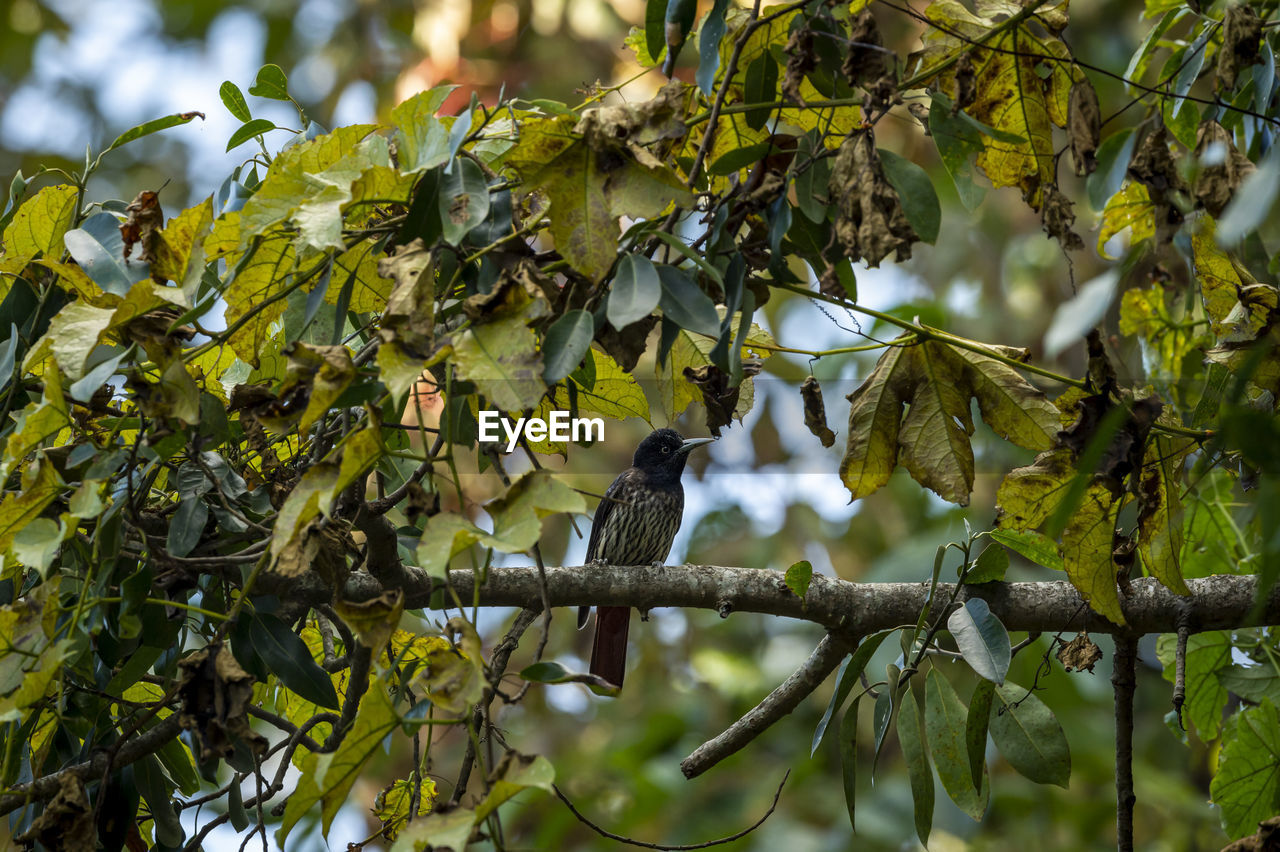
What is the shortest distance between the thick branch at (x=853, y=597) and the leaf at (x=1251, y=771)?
193mm

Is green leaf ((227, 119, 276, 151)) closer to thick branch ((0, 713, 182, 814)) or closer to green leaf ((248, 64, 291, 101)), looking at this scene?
green leaf ((248, 64, 291, 101))

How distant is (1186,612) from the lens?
221cm

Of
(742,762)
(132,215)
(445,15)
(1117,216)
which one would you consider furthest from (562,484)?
(445,15)

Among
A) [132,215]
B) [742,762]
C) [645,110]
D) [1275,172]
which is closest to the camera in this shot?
[1275,172]

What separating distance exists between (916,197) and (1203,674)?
4.99 ft

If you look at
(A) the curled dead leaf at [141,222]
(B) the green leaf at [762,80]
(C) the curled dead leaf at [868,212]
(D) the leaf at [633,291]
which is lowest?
(A) the curled dead leaf at [141,222]

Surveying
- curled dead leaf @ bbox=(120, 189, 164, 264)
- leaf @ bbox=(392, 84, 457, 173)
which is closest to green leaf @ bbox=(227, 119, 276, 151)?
curled dead leaf @ bbox=(120, 189, 164, 264)

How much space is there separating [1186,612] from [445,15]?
592cm

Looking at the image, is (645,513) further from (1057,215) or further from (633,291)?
(633,291)

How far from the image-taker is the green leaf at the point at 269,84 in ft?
6.22

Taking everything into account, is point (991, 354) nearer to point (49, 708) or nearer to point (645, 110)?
point (645, 110)

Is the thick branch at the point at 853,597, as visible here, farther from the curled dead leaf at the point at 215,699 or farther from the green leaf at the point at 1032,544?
the curled dead leaf at the point at 215,699

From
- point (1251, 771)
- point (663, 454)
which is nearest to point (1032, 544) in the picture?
point (1251, 771)

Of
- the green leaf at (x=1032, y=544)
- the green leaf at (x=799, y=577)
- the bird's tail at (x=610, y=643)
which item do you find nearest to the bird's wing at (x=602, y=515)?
the bird's tail at (x=610, y=643)
